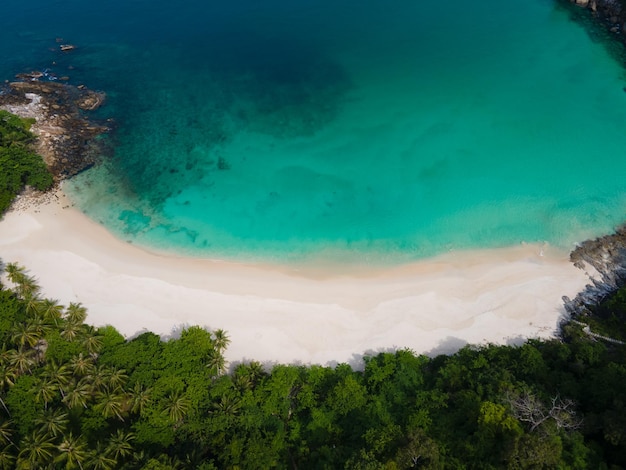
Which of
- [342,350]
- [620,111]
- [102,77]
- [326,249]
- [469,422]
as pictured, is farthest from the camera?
[102,77]

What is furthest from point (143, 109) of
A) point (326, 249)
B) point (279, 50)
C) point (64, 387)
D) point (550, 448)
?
point (550, 448)

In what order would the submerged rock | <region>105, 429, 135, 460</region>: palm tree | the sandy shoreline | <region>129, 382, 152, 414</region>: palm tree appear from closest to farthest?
<region>105, 429, 135, 460</region>: palm tree → <region>129, 382, 152, 414</region>: palm tree → the sandy shoreline → the submerged rock

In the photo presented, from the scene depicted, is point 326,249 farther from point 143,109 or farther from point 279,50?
Result: point 279,50

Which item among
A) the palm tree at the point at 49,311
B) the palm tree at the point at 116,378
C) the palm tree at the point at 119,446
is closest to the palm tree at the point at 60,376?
the palm tree at the point at 116,378

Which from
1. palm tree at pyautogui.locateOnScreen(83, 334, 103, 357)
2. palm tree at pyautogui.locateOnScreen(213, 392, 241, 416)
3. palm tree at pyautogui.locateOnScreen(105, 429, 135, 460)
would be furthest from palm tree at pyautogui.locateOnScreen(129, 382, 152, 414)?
palm tree at pyautogui.locateOnScreen(83, 334, 103, 357)

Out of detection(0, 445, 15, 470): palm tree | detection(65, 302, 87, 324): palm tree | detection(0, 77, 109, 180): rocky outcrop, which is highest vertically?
detection(0, 77, 109, 180): rocky outcrop

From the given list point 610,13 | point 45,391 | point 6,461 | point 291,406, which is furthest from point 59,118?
point 610,13

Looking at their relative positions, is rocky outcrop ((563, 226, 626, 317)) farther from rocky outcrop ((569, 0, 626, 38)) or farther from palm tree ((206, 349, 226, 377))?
rocky outcrop ((569, 0, 626, 38))

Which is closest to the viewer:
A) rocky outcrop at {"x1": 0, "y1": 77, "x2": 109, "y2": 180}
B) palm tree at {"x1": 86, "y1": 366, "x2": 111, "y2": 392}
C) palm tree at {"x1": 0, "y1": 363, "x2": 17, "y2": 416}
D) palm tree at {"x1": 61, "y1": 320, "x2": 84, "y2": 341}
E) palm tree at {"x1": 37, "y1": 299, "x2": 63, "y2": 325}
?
palm tree at {"x1": 86, "y1": 366, "x2": 111, "y2": 392}
